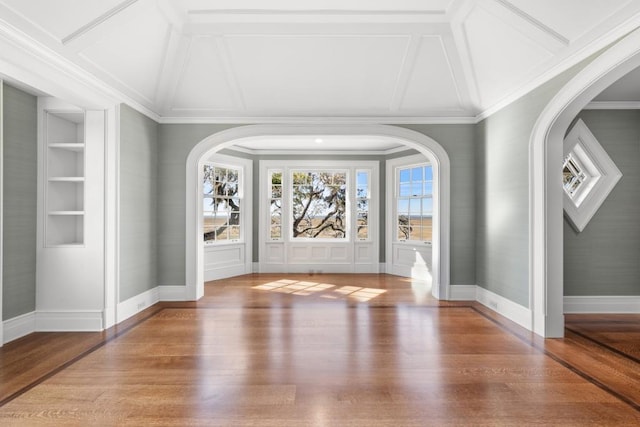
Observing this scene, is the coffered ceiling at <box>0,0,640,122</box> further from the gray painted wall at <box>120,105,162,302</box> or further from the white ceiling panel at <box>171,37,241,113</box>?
the gray painted wall at <box>120,105,162,302</box>

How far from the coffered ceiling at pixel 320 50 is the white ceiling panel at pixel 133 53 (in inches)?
0.5

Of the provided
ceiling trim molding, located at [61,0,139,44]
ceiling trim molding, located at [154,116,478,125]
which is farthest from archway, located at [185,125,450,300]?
ceiling trim molding, located at [61,0,139,44]

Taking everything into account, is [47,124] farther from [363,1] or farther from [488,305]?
[488,305]

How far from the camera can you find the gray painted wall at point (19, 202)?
10.6 ft

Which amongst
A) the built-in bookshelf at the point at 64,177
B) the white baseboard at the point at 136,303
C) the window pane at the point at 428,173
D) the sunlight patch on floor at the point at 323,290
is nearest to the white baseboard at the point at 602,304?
the sunlight patch on floor at the point at 323,290

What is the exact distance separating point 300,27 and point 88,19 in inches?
76.7

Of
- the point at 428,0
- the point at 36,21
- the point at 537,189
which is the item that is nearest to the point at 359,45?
the point at 428,0

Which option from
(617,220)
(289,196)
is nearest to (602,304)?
(617,220)

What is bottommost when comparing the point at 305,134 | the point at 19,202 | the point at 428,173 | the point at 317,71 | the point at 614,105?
the point at 19,202

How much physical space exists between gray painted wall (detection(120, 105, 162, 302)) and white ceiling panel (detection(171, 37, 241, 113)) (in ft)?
1.96

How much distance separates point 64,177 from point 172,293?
6.58 feet

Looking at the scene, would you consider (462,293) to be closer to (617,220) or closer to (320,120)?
(617,220)

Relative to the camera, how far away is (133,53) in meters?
3.47

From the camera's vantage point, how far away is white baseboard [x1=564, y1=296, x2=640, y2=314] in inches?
164
